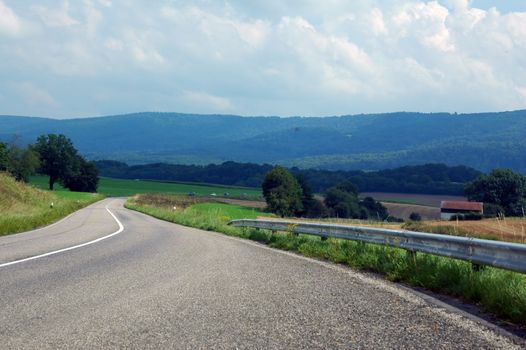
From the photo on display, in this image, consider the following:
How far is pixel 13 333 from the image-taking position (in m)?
6.54

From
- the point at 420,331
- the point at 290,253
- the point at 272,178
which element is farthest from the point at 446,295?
the point at 272,178

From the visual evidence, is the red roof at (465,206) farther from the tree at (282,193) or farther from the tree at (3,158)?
the tree at (3,158)

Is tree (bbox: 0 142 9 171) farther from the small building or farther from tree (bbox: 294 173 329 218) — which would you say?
the small building

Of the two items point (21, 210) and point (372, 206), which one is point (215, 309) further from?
point (372, 206)

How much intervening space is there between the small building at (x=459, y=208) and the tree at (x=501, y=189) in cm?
281

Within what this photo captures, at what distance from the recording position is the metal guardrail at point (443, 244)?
825 cm

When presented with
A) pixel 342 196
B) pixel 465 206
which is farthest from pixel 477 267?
pixel 342 196

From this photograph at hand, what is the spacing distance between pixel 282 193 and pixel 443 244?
8079 cm

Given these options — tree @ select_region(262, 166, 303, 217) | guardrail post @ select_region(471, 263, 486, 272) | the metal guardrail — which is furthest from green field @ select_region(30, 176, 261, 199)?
guardrail post @ select_region(471, 263, 486, 272)

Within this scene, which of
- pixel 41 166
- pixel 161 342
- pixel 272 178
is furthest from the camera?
pixel 41 166

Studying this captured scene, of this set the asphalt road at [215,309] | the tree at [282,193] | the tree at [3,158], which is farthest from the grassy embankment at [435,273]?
the tree at [3,158]

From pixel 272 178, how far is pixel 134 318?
86.5 meters

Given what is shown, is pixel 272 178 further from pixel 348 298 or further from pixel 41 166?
pixel 348 298

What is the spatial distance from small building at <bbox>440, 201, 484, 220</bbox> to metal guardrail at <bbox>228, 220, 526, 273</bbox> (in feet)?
149
